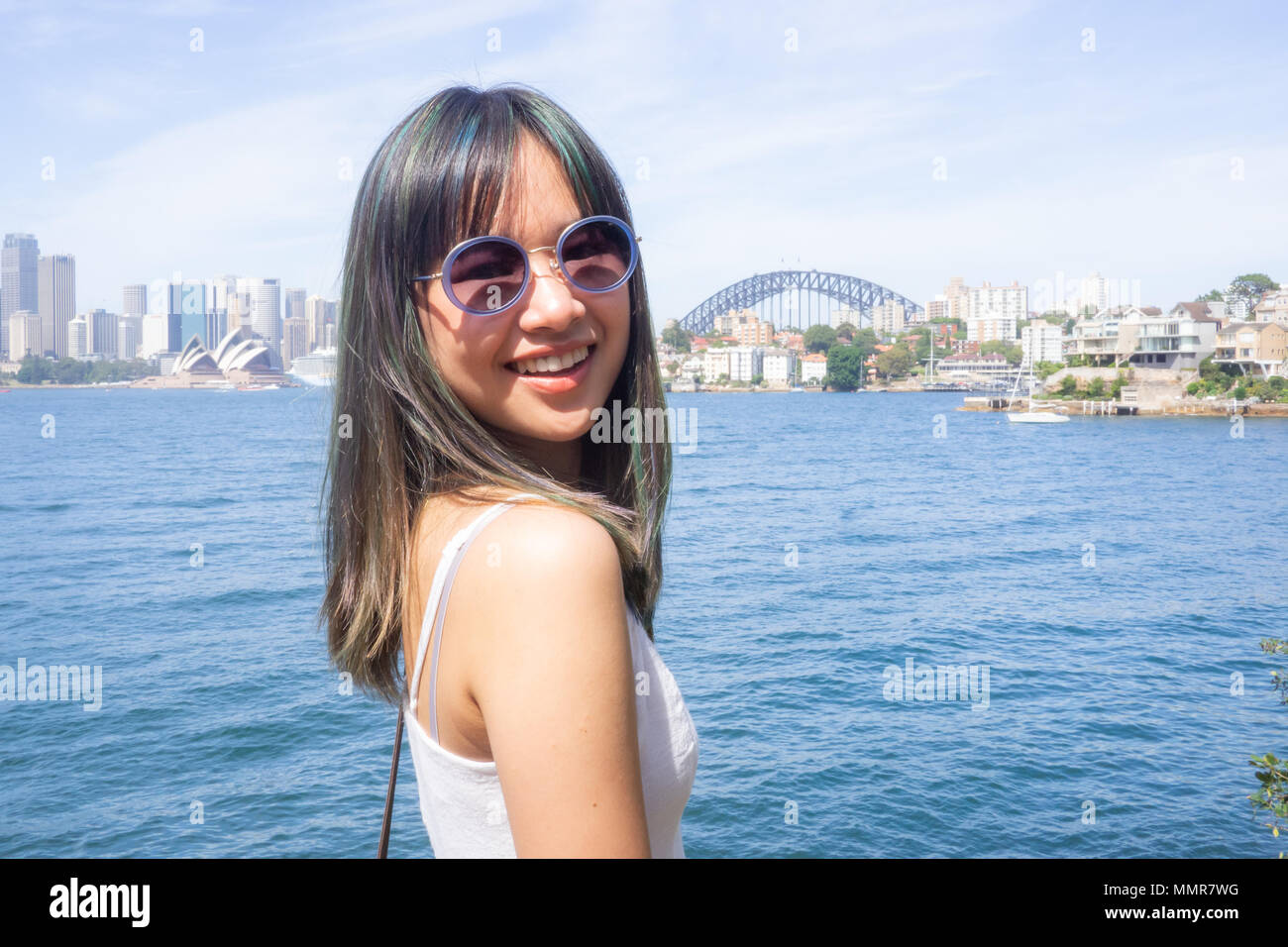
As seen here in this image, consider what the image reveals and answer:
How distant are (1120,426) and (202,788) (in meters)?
54.4

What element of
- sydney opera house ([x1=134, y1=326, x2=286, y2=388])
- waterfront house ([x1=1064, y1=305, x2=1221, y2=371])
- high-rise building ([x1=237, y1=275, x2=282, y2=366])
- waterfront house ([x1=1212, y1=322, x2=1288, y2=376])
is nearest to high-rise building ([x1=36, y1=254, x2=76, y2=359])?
sydney opera house ([x1=134, y1=326, x2=286, y2=388])

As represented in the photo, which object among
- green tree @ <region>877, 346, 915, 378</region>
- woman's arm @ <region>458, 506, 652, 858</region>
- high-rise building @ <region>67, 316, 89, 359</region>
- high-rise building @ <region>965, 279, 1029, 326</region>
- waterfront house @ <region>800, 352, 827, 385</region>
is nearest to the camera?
woman's arm @ <region>458, 506, 652, 858</region>

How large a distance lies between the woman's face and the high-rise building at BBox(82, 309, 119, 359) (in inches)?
4467

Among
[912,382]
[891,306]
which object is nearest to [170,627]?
[912,382]

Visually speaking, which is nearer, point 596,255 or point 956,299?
point 596,255

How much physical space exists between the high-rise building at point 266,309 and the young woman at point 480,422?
9022 centimetres

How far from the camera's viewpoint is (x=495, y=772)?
81cm

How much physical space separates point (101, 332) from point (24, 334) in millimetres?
8933

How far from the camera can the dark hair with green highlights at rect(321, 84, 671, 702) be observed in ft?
2.85

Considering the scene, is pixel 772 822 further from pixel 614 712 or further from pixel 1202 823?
pixel 614 712

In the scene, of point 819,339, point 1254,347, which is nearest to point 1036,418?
point 1254,347

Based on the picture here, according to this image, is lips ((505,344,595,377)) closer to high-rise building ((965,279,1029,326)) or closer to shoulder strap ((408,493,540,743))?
shoulder strap ((408,493,540,743))

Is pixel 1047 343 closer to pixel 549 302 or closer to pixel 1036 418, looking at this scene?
pixel 1036 418

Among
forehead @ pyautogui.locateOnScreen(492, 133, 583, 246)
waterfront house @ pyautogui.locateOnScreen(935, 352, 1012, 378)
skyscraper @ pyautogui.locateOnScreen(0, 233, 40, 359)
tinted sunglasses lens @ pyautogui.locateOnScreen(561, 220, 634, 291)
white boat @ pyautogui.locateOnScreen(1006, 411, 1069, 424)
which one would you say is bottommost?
tinted sunglasses lens @ pyautogui.locateOnScreen(561, 220, 634, 291)
